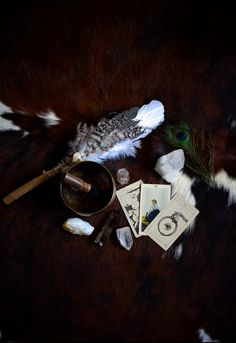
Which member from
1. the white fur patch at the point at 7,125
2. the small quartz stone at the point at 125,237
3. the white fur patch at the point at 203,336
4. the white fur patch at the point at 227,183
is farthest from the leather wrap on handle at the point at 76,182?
Answer: the white fur patch at the point at 203,336

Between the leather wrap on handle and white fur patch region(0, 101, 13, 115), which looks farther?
white fur patch region(0, 101, 13, 115)

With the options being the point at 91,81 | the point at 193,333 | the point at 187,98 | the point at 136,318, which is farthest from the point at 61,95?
the point at 193,333

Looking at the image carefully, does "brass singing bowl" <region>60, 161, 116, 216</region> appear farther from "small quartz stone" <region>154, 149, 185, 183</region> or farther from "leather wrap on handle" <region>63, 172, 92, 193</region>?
"small quartz stone" <region>154, 149, 185, 183</region>

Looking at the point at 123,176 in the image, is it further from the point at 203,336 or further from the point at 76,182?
the point at 203,336

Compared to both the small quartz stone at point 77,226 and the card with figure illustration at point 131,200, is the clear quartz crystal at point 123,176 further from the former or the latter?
the small quartz stone at point 77,226

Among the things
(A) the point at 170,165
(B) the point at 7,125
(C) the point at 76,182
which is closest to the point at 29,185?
(C) the point at 76,182

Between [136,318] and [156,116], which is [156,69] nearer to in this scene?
[156,116]

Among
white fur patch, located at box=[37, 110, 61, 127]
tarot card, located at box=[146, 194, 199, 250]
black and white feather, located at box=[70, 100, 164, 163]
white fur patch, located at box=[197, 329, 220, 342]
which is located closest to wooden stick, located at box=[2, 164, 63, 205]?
black and white feather, located at box=[70, 100, 164, 163]
